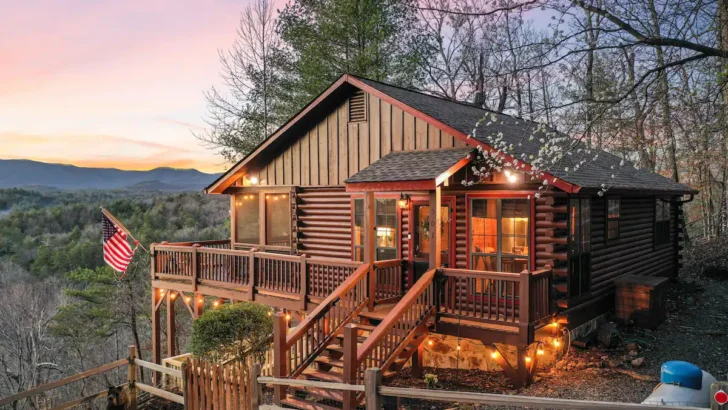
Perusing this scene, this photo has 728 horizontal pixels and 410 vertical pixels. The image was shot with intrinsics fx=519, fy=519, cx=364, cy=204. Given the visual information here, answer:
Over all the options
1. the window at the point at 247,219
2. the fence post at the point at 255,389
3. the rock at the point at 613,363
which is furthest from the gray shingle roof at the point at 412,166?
the window at the point at 247,219

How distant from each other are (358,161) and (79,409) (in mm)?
11114

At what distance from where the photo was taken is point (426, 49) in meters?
26.0

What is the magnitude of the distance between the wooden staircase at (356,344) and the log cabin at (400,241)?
0.10 ft

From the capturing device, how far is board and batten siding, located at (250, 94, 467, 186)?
488 inches

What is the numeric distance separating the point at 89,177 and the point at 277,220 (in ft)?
278

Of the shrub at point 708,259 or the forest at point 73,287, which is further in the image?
the forest at point 73,287

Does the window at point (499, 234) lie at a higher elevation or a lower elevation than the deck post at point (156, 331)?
higher

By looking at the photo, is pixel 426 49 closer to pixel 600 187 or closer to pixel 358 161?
pixel 358 161

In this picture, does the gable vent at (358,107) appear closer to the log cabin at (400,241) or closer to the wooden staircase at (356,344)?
the log cabin at (400,241)

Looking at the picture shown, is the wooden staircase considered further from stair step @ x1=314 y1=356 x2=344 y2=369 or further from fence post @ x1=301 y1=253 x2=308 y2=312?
fence post @ x1=301 y1=253 x2=308 y2=312

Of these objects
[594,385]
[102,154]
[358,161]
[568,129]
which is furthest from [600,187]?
[102,154]

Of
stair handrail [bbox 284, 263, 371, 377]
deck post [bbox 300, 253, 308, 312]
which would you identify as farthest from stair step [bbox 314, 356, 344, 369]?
deck post [bbox 300, 253, 308, 312]

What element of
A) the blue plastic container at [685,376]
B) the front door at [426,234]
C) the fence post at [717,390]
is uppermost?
the front door at [426,234]

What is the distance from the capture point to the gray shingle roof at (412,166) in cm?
1002
